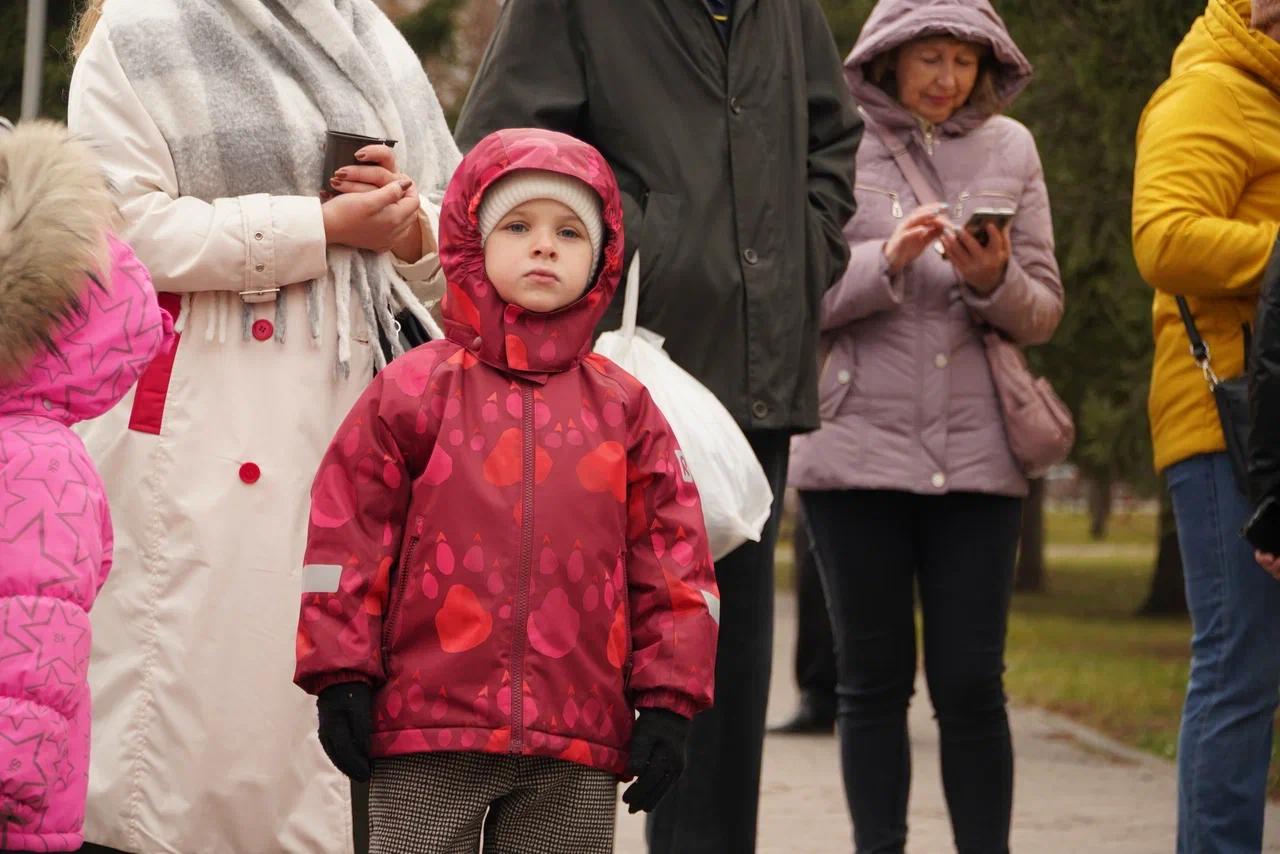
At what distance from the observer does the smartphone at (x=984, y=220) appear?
5.26 metres

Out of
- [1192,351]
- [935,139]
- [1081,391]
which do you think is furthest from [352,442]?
[1081,391]

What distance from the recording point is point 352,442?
3.54 metres

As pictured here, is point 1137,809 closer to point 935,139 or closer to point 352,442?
point 935,139

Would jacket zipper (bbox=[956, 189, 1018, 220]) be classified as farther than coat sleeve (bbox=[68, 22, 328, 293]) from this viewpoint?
Yes

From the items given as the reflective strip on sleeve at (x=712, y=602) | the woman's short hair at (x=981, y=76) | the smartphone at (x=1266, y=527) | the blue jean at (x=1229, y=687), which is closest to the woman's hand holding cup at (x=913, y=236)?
the woman's short hair at (x=981, y=76)

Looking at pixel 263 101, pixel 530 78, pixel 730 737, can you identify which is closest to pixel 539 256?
pixel 263 101

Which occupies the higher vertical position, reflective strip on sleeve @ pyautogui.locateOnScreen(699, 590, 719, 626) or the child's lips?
the child's lips

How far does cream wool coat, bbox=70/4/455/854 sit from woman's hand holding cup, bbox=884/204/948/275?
5.77 ft

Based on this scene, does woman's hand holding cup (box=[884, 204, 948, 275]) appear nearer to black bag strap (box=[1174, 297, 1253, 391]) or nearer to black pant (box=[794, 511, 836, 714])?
black bag strap (box=[1174, 297, 1253, 391])

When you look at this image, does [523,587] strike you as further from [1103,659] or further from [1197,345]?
[1103,659]

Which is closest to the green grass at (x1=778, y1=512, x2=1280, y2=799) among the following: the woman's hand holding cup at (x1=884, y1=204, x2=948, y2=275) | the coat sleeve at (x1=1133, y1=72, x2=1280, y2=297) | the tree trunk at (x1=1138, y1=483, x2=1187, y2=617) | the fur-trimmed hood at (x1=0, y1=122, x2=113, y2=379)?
the tree trunk at (x1=1138, y1=483, x2=1187, y2=617)

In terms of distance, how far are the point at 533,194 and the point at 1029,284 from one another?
206 cm

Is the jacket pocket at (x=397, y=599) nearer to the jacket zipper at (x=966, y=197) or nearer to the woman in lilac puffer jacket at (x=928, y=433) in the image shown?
the woman in lilac puffer jacket at (x=928, y=433)

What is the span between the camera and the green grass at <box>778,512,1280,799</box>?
10672 millimetres
